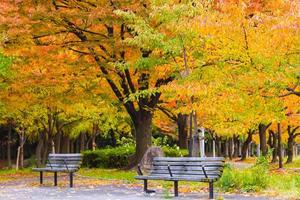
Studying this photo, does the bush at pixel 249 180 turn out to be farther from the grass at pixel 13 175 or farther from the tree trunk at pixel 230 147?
the tree trunk at pixel 230 147

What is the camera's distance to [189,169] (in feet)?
38.3

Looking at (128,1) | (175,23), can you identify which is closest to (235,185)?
(175,23)

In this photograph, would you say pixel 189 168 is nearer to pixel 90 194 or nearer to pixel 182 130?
pixel 90 194

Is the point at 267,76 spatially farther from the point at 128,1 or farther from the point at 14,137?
the point at 14,137

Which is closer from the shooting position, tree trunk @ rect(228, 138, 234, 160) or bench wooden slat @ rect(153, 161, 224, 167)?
bench wooden slat @ rect(153, 161, 224, 167)

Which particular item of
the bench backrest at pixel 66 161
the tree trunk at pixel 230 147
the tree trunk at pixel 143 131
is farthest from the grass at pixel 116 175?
the tree trunk at pixel 230 147

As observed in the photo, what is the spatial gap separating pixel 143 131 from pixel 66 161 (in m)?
6.94

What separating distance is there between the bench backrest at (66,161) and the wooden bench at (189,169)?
10.1ft

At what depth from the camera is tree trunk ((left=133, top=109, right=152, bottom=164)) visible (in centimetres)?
2183

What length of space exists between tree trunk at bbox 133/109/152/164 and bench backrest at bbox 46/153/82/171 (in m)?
6.35

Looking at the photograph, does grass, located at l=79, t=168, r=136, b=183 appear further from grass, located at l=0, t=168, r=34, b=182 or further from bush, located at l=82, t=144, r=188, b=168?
bush, located at l=82, t=144, r=188, b=168

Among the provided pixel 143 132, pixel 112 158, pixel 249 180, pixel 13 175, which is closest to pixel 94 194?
pixel 249 180

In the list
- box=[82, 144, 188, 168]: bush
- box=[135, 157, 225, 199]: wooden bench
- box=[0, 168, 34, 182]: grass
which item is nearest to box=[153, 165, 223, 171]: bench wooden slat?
box=[135, 157, 225, 199]: wooden bench

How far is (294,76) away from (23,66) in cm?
1192
